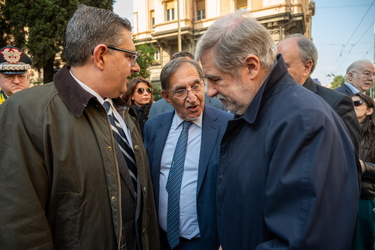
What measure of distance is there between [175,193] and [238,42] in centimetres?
122

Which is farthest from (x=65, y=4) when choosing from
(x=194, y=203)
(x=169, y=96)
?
(x=194, y=203)

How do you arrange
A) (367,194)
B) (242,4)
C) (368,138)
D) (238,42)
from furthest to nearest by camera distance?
(242,4) < (368,138) < (367,194) < (238,42)

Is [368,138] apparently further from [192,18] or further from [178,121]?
[192,18]

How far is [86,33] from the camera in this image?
5.34 feet

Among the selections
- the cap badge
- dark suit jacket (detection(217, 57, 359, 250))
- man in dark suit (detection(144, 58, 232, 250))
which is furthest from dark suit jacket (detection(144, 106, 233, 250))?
the cap badge

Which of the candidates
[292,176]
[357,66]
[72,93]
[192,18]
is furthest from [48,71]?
[192,18]

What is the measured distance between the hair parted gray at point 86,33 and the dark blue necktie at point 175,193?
94cm

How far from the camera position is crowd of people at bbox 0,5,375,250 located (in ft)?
3.57

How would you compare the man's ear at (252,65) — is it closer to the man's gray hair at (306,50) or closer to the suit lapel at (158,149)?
the suit lapel at (158,149)

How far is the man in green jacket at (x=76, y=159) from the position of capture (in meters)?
1.33

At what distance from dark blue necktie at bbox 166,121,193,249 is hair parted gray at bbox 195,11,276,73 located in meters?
0.91

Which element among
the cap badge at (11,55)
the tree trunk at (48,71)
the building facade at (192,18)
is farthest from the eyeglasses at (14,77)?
the building facade at (192,18)

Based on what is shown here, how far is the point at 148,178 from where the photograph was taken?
200 cm

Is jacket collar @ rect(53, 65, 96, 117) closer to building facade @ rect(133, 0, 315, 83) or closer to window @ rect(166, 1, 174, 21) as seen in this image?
building facade @ rect(133, 0, 315, 83)
